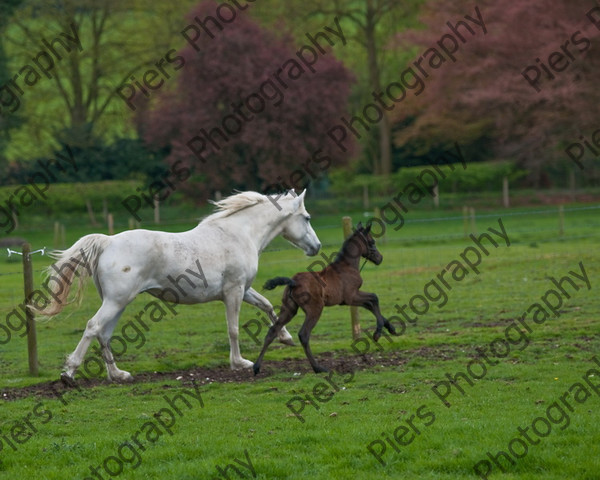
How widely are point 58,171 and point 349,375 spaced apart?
102ft

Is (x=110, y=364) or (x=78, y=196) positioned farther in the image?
(x=78, y=196)

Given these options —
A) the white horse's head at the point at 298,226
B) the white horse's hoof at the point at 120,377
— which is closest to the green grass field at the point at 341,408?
the white horse's hoof at the point at 120,377

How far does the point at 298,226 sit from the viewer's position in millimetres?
10391

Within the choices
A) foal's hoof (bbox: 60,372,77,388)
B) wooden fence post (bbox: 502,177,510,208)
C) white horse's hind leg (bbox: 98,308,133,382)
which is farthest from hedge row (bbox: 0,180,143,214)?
foal's hoof (bbox: 60,372,77,388)

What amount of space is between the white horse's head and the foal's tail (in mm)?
1470

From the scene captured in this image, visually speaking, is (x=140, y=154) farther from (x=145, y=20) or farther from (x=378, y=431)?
(x=378, y=431)

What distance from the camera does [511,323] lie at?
12203 millimetres

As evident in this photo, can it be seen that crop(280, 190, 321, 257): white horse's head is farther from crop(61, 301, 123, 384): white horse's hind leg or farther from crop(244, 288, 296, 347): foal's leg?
crop(61, 301, 123, 384): white horse's hind leg

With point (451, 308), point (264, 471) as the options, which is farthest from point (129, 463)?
point (451, 308)

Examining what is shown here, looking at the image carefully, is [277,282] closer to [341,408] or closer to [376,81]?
[341,408]

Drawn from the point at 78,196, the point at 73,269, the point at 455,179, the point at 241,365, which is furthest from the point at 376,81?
the point at 73,269

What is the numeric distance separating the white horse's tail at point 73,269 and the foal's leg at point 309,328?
7.04ft

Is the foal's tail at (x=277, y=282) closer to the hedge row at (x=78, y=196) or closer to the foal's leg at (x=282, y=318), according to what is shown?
the foal's leg at (x=282, y=318)

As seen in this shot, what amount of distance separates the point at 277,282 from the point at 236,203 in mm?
1760
